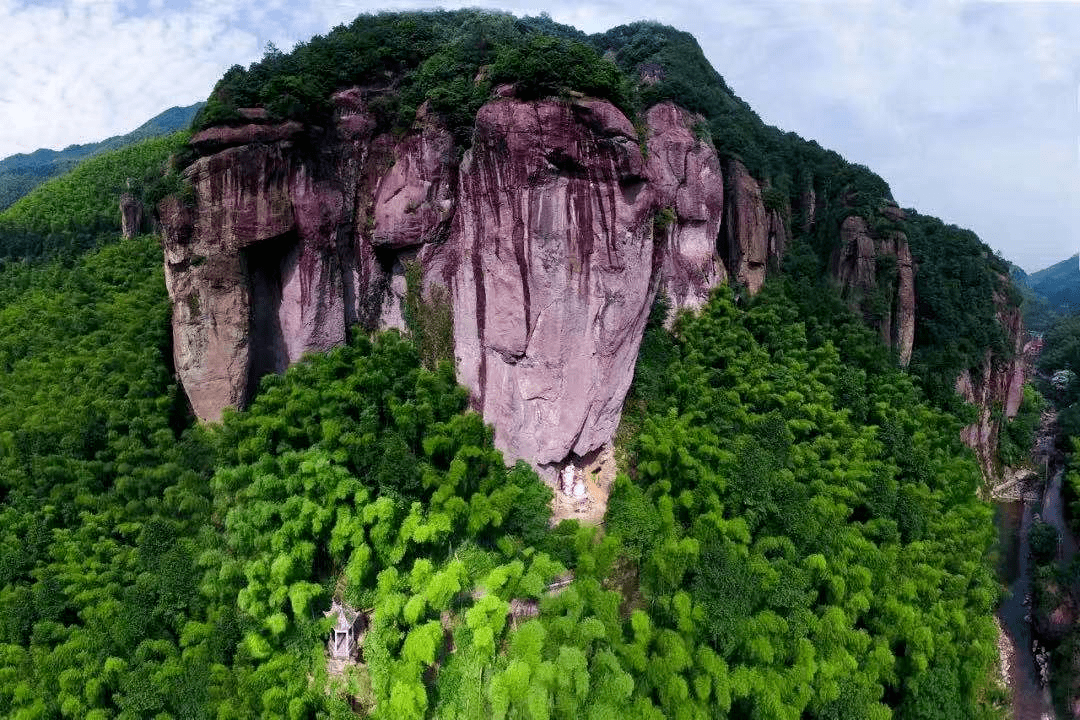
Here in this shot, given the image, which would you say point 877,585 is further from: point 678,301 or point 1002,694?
point 678,301

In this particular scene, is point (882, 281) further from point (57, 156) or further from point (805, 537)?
point (57, 156)

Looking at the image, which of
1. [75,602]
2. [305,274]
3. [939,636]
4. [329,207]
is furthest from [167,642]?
[939,636]

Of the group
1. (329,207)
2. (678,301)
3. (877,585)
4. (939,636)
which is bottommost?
(939,636)

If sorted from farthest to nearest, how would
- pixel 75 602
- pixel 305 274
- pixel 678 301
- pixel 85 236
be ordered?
pixel 85 236, pixel 678 301, pixel 305 274, pixel 75 602

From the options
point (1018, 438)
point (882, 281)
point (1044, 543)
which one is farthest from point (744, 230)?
point (1018, 438)

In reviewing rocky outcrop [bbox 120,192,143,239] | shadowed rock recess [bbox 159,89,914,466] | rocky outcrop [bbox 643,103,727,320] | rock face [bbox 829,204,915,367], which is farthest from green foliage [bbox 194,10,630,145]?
rock face [bbox 829,204,915,367]

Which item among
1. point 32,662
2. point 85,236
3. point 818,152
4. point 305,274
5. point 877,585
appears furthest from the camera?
point 818,152
